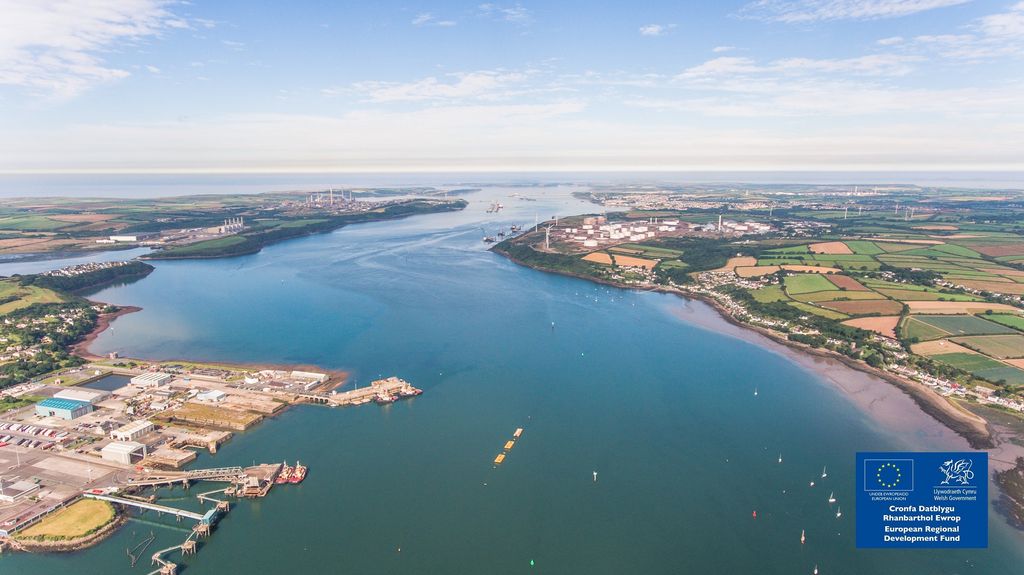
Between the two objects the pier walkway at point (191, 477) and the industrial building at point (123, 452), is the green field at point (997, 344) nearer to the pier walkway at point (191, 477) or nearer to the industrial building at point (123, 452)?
the pier walkway at point (191, 477)

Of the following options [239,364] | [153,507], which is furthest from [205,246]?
[153,507]

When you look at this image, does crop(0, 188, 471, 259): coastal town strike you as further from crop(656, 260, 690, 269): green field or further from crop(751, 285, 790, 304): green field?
crop(751, 285, 790, 304): green field

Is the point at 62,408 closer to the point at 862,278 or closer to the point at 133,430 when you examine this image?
the point at 133,430

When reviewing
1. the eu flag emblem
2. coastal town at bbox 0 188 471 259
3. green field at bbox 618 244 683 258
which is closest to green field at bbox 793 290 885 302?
green field at bbox 618 244 683 258

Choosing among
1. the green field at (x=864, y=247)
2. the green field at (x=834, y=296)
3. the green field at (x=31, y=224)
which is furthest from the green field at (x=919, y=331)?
the green field at (x=31, y=224)

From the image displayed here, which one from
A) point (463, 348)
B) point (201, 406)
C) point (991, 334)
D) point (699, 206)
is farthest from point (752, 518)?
point (699, 206)

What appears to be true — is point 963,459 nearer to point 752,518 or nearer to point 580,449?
point 752,518
